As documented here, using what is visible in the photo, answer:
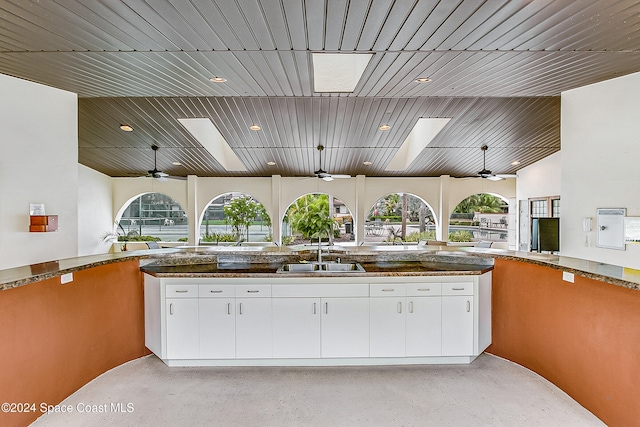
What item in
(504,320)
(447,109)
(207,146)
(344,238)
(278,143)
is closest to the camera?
(504,320)

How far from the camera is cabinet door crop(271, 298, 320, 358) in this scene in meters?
2.89

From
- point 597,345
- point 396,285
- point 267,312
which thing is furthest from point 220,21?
point 597,345

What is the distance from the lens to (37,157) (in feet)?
10.5

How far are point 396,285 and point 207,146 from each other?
5534 mm

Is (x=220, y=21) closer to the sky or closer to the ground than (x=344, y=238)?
closer to the sky

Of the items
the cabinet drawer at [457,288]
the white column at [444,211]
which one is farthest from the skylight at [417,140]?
the cabinet drawer at [457,288]

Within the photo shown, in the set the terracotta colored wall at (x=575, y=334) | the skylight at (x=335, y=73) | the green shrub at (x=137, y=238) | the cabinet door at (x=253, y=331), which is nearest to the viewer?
the terracotta colored wall at (x=575, y=334)

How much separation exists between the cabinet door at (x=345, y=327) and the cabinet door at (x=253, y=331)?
19.8 inches

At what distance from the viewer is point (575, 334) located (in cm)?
241

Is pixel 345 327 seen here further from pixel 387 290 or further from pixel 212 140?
pixel 212 140

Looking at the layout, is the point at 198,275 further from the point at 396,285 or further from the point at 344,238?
the point at 344,238

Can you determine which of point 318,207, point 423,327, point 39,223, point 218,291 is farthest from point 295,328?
point 318,207

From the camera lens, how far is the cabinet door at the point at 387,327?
291 centimetres

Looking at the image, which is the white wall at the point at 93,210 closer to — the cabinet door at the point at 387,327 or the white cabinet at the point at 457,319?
the cabinet door at the point at 387,327
